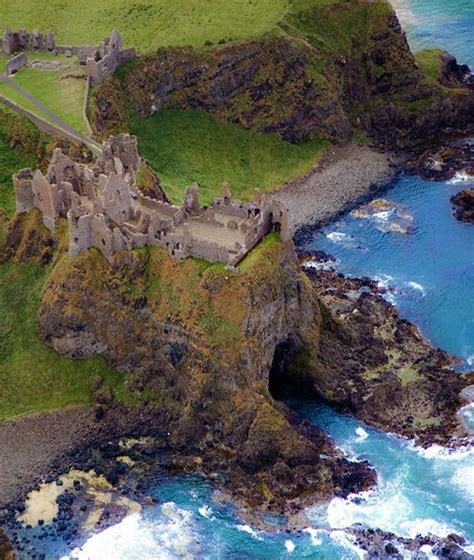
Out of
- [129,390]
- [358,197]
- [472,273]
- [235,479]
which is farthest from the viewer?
[358,197]

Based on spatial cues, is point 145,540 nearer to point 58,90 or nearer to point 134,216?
point 134,216

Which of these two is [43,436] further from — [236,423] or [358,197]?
[358,197]

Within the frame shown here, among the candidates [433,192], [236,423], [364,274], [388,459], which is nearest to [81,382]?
[236,423]

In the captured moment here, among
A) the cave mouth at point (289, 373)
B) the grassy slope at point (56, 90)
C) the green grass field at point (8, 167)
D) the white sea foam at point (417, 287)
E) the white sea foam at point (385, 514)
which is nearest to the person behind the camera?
the white sea foam at point (385, 514)

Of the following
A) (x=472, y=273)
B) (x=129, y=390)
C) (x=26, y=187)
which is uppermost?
(x=26, y=187)

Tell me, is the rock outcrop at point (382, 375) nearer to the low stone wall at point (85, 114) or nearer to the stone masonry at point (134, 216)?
the stone masonry at point (134, 216)

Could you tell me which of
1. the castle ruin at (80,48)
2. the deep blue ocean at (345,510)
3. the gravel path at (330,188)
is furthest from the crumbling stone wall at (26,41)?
the deep blue ocean at (345,510)

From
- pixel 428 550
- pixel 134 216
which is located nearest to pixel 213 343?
pixel 134 216
